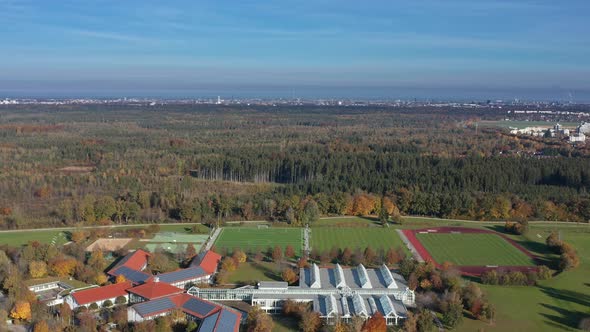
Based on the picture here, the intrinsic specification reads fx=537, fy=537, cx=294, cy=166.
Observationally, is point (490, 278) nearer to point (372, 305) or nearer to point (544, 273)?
point (544, 273)

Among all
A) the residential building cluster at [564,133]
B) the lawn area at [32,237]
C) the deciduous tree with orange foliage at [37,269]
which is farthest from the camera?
the residential building cluster at [564,133]

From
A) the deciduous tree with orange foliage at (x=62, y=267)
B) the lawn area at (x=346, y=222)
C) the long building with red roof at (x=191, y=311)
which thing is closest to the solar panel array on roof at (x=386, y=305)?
the long building with red roof at (x=191, y=311)

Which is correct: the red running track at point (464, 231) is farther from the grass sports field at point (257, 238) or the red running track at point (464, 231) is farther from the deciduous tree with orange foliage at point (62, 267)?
the deciduous tree with orange foliage at point (62, 267)

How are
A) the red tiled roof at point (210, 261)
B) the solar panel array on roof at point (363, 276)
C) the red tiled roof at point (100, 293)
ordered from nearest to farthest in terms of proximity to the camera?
the red tiled roof at point (100, 293)
the solar panel array on roof at point (363, 276)
the red tiled roof at point (210, 261)

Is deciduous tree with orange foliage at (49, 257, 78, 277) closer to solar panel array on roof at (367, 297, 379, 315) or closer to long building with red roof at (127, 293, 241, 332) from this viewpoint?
long building with red roof at (127, 293, 241, 332)

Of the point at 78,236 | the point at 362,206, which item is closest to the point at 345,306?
the point at 362,206

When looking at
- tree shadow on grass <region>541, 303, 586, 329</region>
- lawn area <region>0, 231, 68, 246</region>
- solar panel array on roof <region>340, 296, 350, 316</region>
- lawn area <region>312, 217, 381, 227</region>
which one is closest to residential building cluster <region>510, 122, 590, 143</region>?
lawn area <region>312, 217, 381, 227</region>

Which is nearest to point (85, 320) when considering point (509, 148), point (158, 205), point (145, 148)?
point (158, 205)
